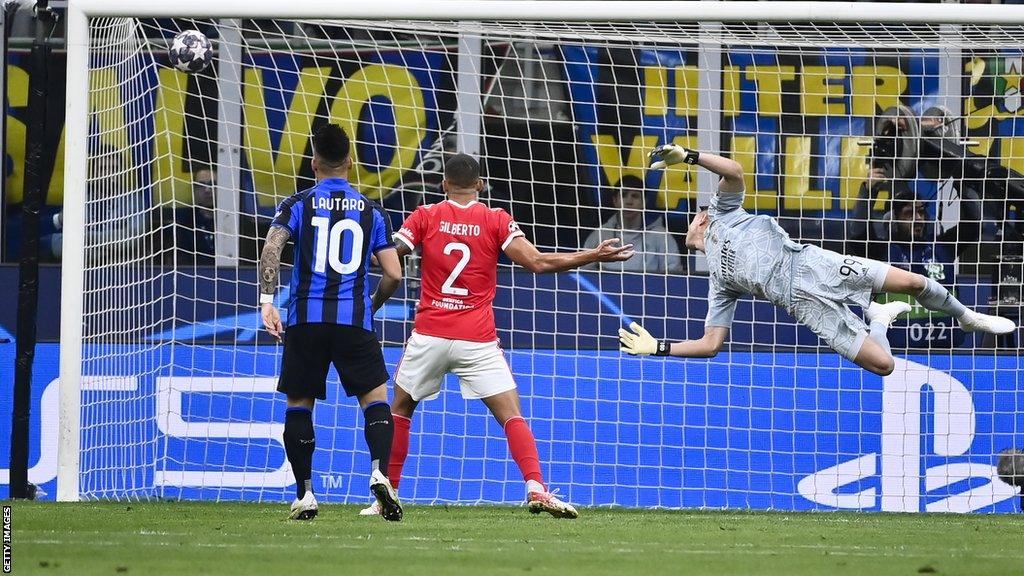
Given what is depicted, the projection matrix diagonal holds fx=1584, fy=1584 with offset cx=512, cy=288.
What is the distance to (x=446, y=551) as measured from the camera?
603cm

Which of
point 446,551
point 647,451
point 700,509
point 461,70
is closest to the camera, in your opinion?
point 446,551

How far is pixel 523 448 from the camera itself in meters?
7.87

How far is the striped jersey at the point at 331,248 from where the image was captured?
7.21 m

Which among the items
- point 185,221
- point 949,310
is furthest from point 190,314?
point 949,310

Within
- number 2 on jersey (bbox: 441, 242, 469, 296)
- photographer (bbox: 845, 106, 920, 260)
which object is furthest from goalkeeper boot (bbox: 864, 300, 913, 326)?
number 2 on jersey (bbox: 441, 242, 469, 296)

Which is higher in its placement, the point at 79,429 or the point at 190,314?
the point at 190,314

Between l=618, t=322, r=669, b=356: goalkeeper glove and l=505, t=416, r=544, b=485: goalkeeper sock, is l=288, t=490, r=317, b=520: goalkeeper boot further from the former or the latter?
l=618, t=322, r=669, b=356: goalkeeper glove

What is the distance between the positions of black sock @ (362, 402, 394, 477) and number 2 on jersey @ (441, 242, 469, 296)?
896 mm

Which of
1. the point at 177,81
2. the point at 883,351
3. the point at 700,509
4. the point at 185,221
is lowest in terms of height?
the point at 700,509

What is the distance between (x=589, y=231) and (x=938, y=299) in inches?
122

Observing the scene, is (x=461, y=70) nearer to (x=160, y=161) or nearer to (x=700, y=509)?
(x=160, y=161)

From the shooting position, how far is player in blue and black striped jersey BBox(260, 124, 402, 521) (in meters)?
7.18

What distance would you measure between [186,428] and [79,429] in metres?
1.16

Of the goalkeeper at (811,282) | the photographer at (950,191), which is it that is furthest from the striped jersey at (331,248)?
the photographer at (950,191)
